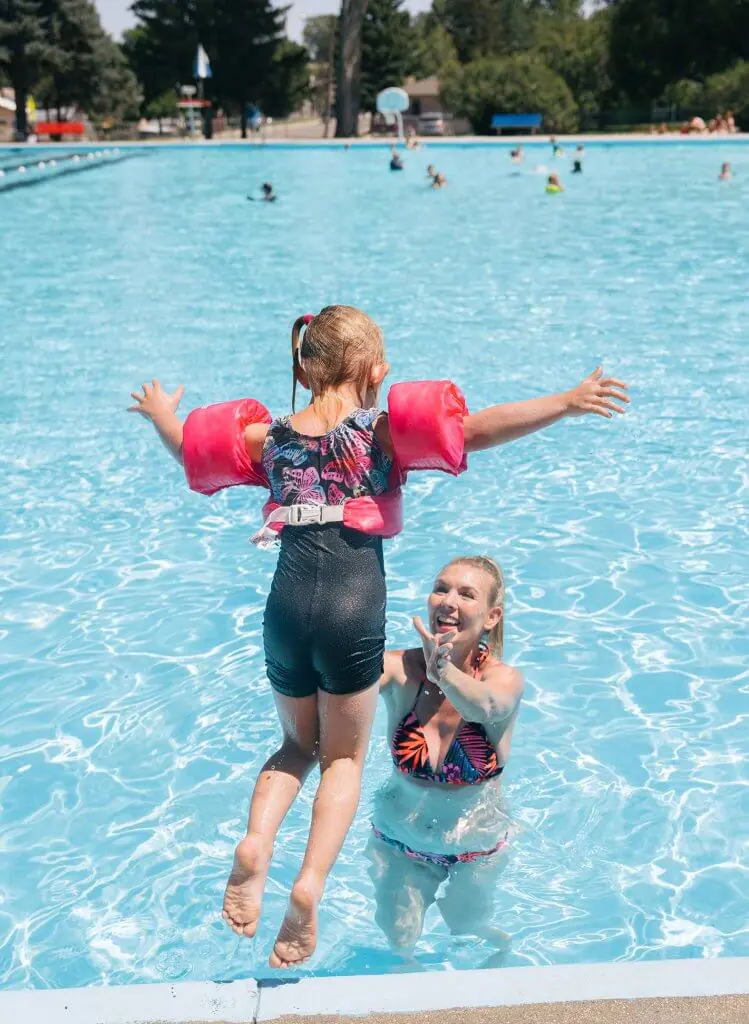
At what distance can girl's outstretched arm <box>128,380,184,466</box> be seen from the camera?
327cm

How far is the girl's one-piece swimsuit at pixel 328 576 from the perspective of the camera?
115 inches

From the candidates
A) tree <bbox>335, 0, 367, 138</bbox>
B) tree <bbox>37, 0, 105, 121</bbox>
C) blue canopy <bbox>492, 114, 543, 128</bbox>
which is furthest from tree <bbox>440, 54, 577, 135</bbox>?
tree <bbox>37, 0, 105, 121</bbox>

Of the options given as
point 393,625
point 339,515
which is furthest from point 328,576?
point 393,625

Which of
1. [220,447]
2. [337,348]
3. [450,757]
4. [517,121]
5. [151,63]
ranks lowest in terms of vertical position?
[450,757]

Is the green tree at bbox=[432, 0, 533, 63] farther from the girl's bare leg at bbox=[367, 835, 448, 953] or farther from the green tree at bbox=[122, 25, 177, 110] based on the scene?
the girl's bare leg at bbox=[367, 835, 448, 953]

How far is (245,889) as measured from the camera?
2.74m

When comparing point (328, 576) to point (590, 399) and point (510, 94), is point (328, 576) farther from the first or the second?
point (510, 94)

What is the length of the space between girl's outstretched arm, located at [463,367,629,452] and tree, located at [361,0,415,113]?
6256 centimetres

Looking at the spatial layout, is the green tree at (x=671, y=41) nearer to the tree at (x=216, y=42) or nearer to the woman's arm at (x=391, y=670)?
the tree at (x=216, y=42)

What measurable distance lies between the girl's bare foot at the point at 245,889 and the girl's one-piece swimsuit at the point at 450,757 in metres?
0.60

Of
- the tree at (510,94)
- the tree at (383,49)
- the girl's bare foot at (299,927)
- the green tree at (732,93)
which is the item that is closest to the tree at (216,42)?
the tree at (383,49)

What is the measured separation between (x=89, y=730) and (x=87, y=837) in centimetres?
73

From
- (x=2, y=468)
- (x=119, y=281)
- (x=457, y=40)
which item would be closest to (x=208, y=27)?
(x=457, y=40)

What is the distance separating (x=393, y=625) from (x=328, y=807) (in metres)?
2.97
